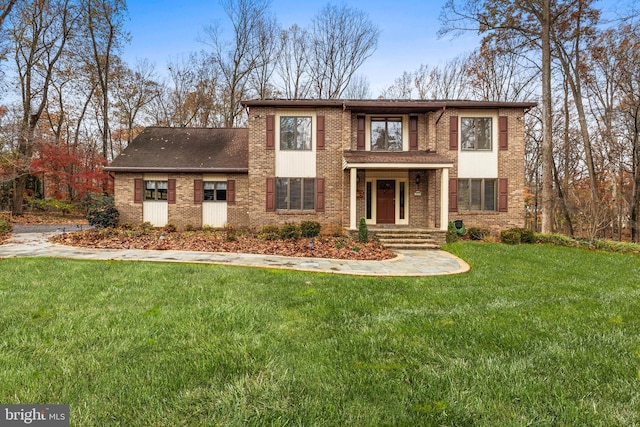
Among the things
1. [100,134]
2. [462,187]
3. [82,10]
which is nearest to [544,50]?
[462,187]

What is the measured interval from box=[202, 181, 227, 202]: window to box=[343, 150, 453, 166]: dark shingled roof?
6.01 meters

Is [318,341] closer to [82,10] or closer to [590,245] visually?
[590,245]

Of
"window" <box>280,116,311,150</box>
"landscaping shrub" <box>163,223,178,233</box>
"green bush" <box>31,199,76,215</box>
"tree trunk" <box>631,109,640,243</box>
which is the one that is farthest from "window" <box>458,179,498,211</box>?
"green bush" <box>31,199,76,215</box>

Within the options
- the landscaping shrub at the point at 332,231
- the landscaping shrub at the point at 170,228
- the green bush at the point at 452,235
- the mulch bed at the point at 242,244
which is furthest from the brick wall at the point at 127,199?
the green bush at the point at 452,235

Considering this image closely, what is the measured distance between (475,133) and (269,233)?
31.0 ft

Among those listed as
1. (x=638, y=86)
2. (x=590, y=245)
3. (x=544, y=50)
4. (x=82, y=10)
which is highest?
(x=82, y=10)

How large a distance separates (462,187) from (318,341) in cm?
1188

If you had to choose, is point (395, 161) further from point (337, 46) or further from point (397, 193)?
point (337, 46)

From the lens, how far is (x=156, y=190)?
47.0 ft

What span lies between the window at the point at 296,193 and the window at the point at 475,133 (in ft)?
21.6

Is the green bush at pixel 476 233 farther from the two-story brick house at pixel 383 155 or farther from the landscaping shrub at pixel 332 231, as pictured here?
the landscaping shrub at pixel 332 231

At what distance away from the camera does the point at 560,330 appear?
316 cm

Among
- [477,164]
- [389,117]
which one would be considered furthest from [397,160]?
[477,164]

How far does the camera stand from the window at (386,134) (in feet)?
42.9
